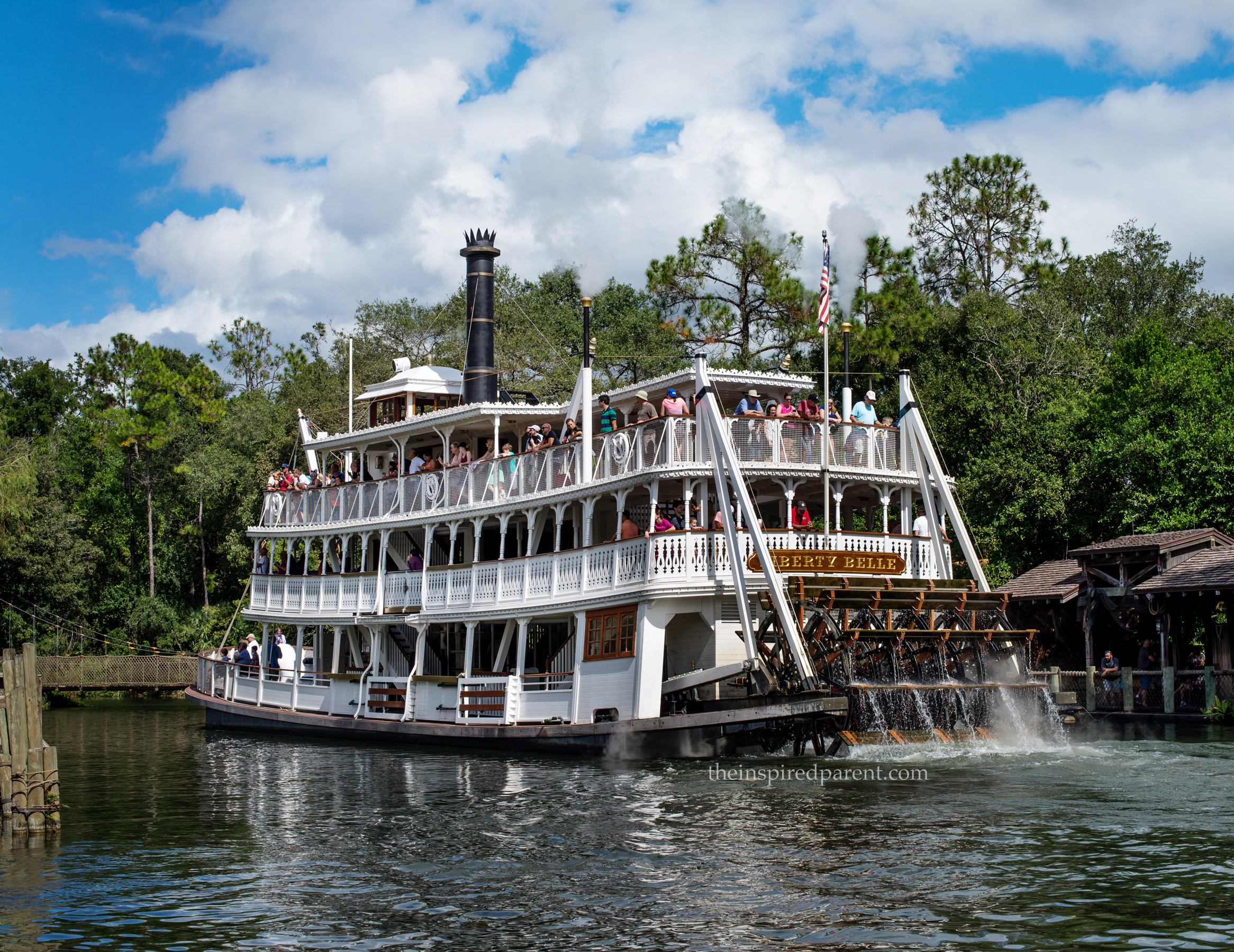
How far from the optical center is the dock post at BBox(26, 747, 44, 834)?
1480 cm

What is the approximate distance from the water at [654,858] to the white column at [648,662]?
37.1 inches

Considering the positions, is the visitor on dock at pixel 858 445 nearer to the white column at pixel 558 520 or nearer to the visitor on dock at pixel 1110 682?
the white column at pixel 558 520

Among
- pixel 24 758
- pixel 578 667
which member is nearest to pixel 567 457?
pixel 578 667

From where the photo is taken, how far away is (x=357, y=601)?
28297 mm

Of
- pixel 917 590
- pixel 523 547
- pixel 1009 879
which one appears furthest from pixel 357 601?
pixel 1009 879

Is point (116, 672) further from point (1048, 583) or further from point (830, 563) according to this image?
point (830, 563)

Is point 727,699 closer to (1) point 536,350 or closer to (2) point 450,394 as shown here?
(2) point 450,394

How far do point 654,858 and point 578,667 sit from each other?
9416 millimetres

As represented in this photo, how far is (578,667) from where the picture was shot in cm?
2228

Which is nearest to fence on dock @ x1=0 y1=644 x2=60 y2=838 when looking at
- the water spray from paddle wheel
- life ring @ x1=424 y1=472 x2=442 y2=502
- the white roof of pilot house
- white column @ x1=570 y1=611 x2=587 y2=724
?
white column @ x1=570 y1=611 x2=587 y2=724

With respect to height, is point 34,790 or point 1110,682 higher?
point 1110,682

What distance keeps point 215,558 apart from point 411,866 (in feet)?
152

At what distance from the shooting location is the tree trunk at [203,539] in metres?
53.2

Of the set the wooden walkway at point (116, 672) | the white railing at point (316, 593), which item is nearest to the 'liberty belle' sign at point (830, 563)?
the white railing at point (316, 593)
